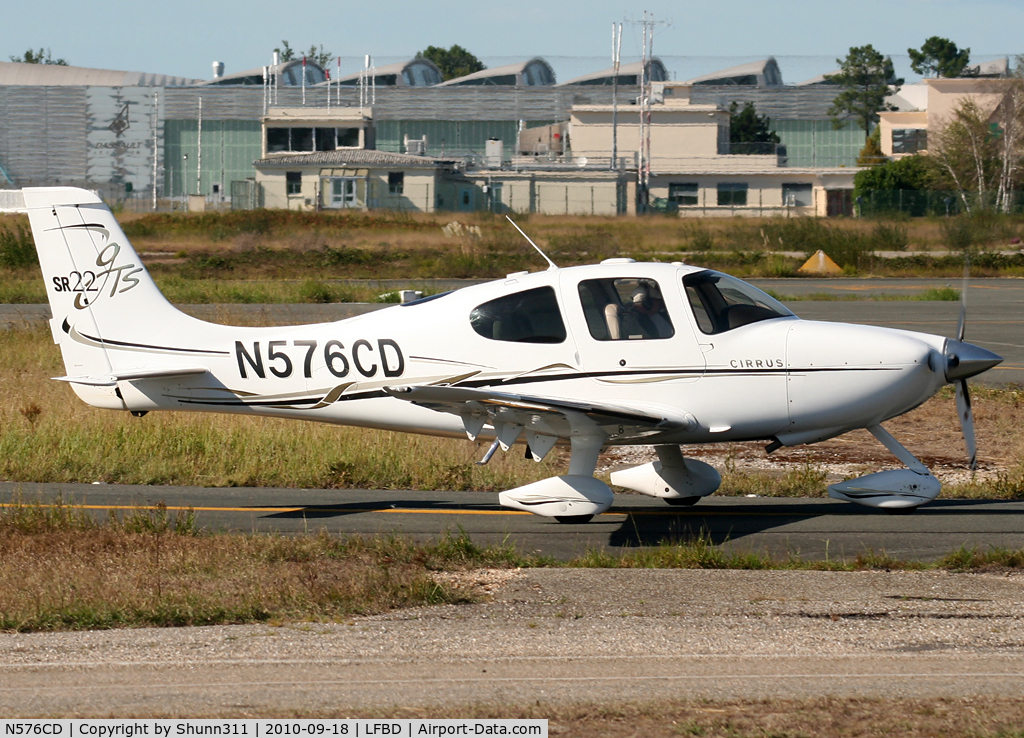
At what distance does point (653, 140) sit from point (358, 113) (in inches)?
861

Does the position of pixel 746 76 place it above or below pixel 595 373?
above

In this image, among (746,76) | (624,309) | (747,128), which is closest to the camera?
(624,309)

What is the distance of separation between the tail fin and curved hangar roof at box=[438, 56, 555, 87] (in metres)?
92.0

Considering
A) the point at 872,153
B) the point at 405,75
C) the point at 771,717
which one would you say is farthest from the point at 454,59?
the point at 771,717

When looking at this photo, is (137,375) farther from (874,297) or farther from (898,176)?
(898,176)

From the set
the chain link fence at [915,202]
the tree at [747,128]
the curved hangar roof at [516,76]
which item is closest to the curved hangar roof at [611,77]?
the curved hangar roof at [516,76]

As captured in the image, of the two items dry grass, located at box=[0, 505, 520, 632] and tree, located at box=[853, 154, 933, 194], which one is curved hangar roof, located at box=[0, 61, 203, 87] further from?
dry grass, located at box=[0, 505, 520, 632]

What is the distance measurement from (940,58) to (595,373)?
13609 cm

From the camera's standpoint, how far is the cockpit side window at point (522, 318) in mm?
9945

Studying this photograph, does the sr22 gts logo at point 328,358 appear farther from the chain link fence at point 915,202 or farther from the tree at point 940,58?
the tree at point 940,58

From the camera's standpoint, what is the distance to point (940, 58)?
435ft

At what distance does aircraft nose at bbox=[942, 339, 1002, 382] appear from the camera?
9.55m

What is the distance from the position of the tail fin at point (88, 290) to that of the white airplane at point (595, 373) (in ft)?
1.76

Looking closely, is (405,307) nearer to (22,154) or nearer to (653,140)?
(653,140)
